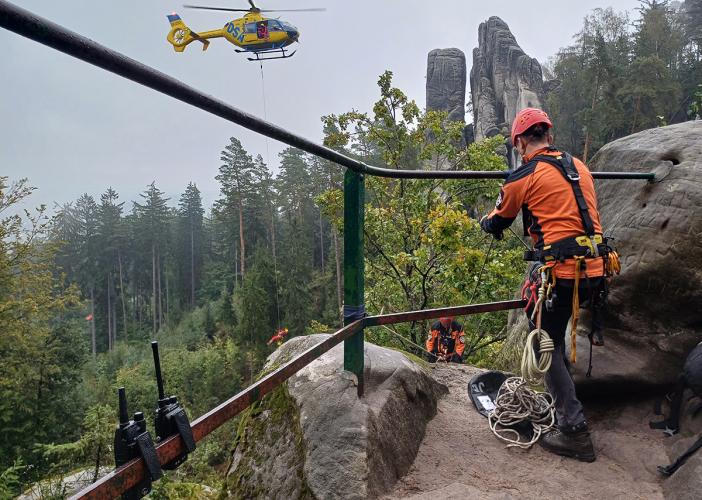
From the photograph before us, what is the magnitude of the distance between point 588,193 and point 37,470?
57.8ft

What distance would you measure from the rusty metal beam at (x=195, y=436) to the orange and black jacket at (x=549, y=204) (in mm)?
1419

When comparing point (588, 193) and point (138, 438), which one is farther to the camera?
point (588, 193)

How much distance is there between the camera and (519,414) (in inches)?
104

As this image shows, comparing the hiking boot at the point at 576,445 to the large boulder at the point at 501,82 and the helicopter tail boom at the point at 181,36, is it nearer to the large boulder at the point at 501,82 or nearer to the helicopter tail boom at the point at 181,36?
the helicopter tail boom at the point at 181,36

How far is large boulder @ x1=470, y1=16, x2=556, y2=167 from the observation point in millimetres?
43469

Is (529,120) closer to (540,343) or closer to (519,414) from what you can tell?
(540,343)

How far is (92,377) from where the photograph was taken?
27.1 m

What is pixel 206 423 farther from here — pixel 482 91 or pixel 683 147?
pixel 482 91

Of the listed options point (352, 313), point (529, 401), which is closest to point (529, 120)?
point (352, 313)

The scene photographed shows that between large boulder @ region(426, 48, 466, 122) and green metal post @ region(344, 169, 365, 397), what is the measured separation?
2024 inches

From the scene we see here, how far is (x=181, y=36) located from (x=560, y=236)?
25.3 metres

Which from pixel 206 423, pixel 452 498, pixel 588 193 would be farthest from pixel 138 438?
pixel 588 193

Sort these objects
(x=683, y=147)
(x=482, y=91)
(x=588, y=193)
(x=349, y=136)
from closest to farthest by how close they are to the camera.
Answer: (x=588, y=193), (x=683, y=147), (x=349, y=136), (x=482, y=91)

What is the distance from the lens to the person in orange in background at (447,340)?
7.25m
